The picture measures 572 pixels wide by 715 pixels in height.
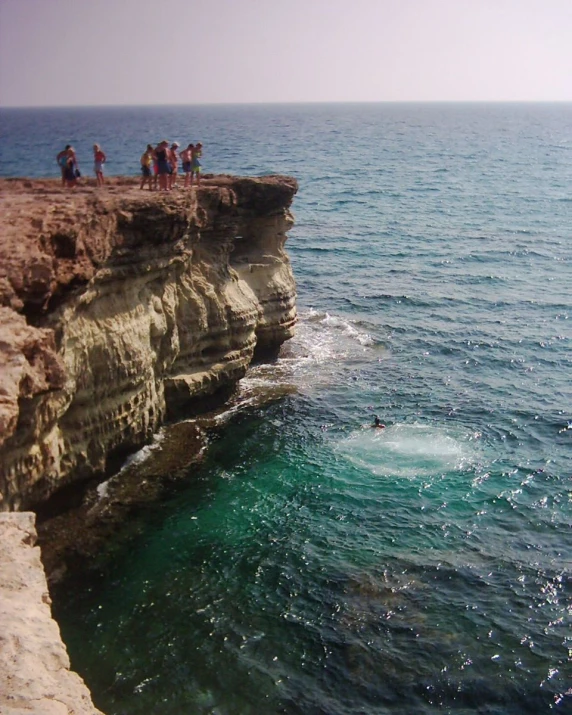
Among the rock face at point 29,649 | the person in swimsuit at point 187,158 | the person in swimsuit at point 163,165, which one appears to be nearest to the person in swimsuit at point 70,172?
the person in swimsuit at point 163,165

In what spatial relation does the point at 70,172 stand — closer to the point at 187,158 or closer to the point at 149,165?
the point at 149,165

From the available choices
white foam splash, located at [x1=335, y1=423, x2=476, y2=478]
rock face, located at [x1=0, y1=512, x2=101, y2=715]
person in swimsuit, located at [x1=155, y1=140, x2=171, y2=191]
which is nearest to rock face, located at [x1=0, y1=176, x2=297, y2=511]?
person in swimsuit, located at [x1=155, y1=140, x2=171, y2=191]

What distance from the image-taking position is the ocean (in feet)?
61.1

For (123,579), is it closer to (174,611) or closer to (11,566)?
(174,611)

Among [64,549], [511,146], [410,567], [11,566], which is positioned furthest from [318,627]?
[511,146]

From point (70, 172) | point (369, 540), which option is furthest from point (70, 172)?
point (369, 540)

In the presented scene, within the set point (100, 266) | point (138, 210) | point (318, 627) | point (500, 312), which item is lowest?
point (318, 627)

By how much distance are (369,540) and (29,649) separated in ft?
48.9

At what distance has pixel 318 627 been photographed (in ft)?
66.5

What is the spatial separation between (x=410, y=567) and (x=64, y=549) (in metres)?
10.2

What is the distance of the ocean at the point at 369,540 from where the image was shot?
18.6m

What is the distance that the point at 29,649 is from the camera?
414 inches

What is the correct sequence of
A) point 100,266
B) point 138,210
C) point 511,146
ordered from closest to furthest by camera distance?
1. point 100,266
2. point 138,210
3. point 511,146

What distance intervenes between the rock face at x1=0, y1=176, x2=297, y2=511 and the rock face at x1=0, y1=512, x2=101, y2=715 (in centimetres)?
370
